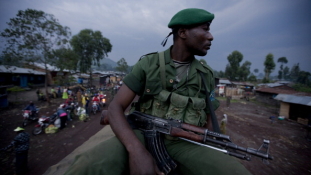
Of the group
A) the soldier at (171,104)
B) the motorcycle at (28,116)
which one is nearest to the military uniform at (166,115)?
the soldier at (171,104)

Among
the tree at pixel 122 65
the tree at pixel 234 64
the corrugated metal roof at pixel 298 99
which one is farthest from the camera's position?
the tree at pixel 122 65

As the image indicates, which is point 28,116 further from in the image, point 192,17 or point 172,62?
point 192,17

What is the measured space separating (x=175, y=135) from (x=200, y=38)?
3.81ft

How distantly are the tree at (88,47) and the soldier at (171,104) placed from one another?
105 feet

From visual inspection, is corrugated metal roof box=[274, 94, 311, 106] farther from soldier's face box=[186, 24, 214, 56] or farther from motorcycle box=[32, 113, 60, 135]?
motorcycle box=[32, 113, 60, 135]

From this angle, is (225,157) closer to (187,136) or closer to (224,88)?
(187,136)

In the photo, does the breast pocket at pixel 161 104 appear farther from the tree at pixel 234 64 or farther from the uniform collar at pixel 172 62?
the tree at pixel 234 64

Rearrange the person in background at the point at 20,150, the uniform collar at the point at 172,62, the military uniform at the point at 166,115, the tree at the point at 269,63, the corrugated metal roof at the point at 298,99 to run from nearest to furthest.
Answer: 1. the military uniform at the point at 166,115
2. the uniform collar at the point at 172,62
3. the person in background at the point at 20,150
4. the corrugated metal roof at the point at 298,99
5. the tree at the point at 269,63

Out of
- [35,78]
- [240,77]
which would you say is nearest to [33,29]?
[35,78]

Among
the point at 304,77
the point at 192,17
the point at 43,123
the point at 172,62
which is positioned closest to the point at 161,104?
the point at 172,62

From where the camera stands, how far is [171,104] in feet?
5.57

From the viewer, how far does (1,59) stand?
1298 cm

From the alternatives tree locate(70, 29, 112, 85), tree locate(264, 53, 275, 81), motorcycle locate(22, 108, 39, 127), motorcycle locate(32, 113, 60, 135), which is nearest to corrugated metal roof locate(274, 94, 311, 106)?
motorcycle locate(32, 113, 60, 135)

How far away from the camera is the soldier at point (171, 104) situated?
121 centimetres
